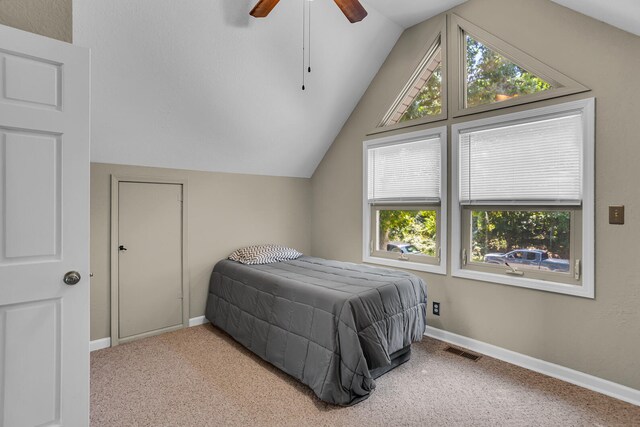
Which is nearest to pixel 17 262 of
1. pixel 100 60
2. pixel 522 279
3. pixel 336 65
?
pixel 100 60

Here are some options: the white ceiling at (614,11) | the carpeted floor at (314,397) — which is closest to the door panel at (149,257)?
the carpeted floor at (314,397)

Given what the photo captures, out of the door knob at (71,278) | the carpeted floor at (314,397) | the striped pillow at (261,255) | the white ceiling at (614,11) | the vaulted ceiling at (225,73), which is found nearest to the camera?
the door knob at (71,278)

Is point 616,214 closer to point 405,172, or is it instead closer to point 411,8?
point 405,172

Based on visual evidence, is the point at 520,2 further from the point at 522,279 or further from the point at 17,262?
the point at 17,262

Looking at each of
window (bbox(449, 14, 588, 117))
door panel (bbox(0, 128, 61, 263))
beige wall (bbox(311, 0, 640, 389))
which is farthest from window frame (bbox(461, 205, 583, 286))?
door panel (bbox(0, 128, 61, 263))

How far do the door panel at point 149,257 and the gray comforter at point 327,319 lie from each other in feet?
2.06

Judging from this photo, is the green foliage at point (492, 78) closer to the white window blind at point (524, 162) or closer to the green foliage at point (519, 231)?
the white window blind at point (524, 162)

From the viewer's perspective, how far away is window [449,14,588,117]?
2613 millimetres

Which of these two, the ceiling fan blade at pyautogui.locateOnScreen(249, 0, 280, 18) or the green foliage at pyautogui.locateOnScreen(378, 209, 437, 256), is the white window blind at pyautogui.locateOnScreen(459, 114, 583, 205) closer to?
the green foliage at pyautogui.locateOnScreen(378, 209, 437, 256)

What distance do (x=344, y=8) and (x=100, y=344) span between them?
11.5 feet

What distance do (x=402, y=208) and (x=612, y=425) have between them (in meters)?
2.30

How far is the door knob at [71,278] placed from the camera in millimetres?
1567

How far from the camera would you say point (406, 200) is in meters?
3.58

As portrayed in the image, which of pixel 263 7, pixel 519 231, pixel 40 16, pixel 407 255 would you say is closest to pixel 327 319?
pixel 407 255
